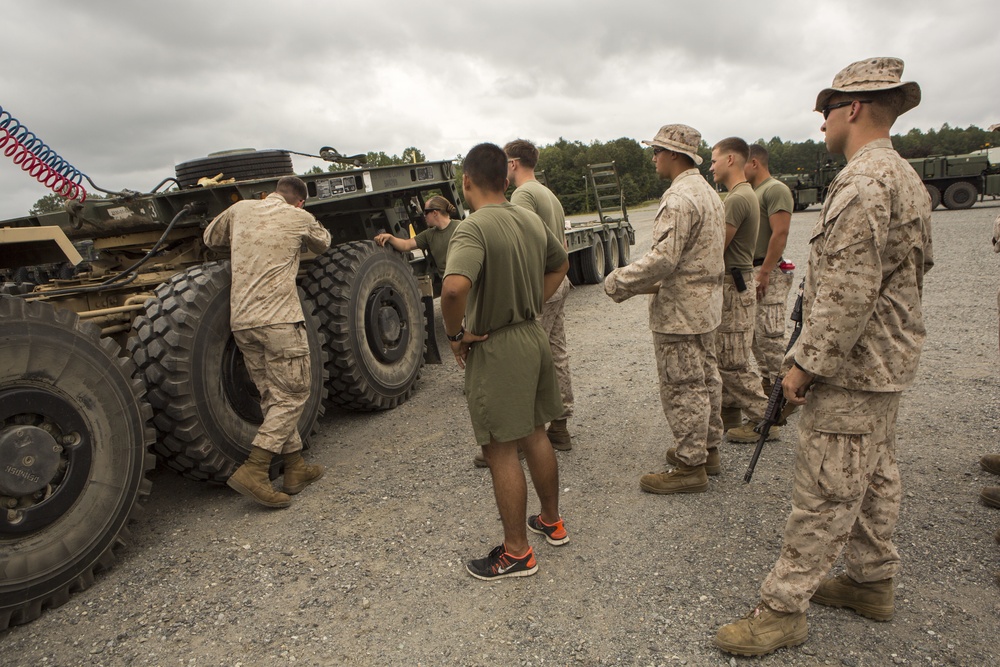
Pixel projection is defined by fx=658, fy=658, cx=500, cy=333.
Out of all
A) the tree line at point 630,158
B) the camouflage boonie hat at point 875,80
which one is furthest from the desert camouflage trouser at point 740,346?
the tree line at point 630,158

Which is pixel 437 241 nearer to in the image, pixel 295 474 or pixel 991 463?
pixel 295 474

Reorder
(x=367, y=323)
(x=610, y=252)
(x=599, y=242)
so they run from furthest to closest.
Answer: (x=610, y=252)
(x=599, y=242)
(x=367, y=323)

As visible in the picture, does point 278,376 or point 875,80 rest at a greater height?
point 875,80

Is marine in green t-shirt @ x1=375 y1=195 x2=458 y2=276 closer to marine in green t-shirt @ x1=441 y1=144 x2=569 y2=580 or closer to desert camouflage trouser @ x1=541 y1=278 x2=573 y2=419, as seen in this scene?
desert camouflage trouser @ x1=541 y1=278 x2=573 y2=419

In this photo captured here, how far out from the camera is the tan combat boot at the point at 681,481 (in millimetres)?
3605

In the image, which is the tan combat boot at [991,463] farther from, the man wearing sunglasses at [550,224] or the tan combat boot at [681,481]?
the man wearing sunglasses at [550,224]

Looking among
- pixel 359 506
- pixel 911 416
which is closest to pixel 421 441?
pixel 359 506

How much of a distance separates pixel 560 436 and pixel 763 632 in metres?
2.08

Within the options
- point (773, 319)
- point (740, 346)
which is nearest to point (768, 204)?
point (773, 319)

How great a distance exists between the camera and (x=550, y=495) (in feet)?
10.2

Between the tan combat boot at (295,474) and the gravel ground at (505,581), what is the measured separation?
13 cm

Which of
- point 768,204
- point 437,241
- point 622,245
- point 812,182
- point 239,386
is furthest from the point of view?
point 812,182

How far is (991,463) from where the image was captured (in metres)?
3.52

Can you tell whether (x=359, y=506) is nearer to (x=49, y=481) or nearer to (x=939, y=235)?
(x=49, y=481)
